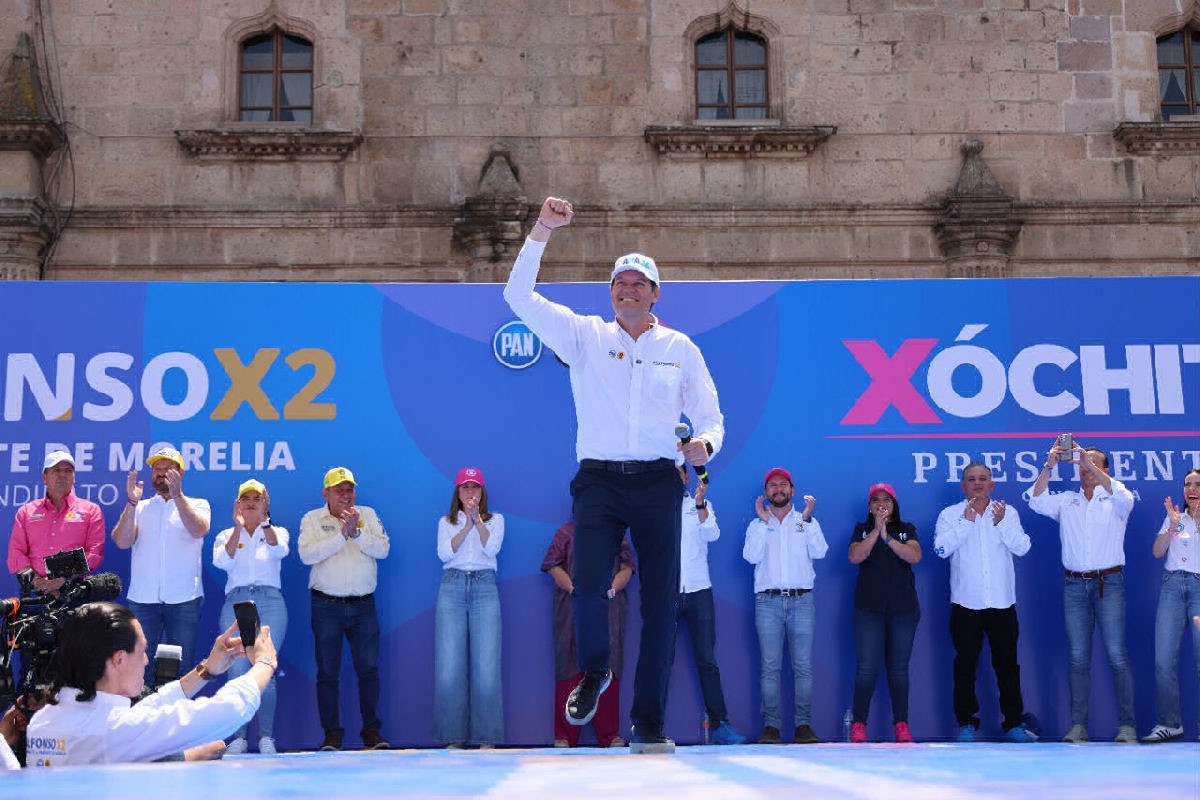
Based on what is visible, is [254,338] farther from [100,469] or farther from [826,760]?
[826,760]

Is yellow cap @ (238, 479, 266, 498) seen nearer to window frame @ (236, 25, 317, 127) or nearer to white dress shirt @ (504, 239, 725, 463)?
white dress shirt @ (504, 239, 725, 463)

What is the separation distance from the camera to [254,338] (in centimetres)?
1027

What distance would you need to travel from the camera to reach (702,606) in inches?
385

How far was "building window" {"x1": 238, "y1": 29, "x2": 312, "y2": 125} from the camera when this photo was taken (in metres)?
16.8

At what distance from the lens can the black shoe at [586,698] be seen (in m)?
5.88

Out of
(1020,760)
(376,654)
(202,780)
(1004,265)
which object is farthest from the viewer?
(1004,265)

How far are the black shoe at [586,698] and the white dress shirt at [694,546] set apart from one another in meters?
3.66

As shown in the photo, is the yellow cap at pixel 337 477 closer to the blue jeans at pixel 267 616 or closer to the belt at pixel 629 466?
the blue jeans at pixel 267 616

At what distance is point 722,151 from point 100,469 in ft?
29.1

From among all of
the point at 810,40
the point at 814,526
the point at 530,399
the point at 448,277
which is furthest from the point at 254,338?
the point at 810,40

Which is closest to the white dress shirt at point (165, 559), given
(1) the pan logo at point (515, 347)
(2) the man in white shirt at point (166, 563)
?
(2) the man in white shirt at point (166, 563)

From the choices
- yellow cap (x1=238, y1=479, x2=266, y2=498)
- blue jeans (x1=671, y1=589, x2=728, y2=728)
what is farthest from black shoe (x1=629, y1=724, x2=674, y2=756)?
yellow cap (x1=238, y1=479, x2=266, y2=498)

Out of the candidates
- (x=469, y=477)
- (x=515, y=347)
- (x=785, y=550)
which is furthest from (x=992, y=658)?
(x=515, y=347)

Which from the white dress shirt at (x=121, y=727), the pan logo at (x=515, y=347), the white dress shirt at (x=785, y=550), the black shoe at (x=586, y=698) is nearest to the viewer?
the white dress shirt at (x=121, y=727)
